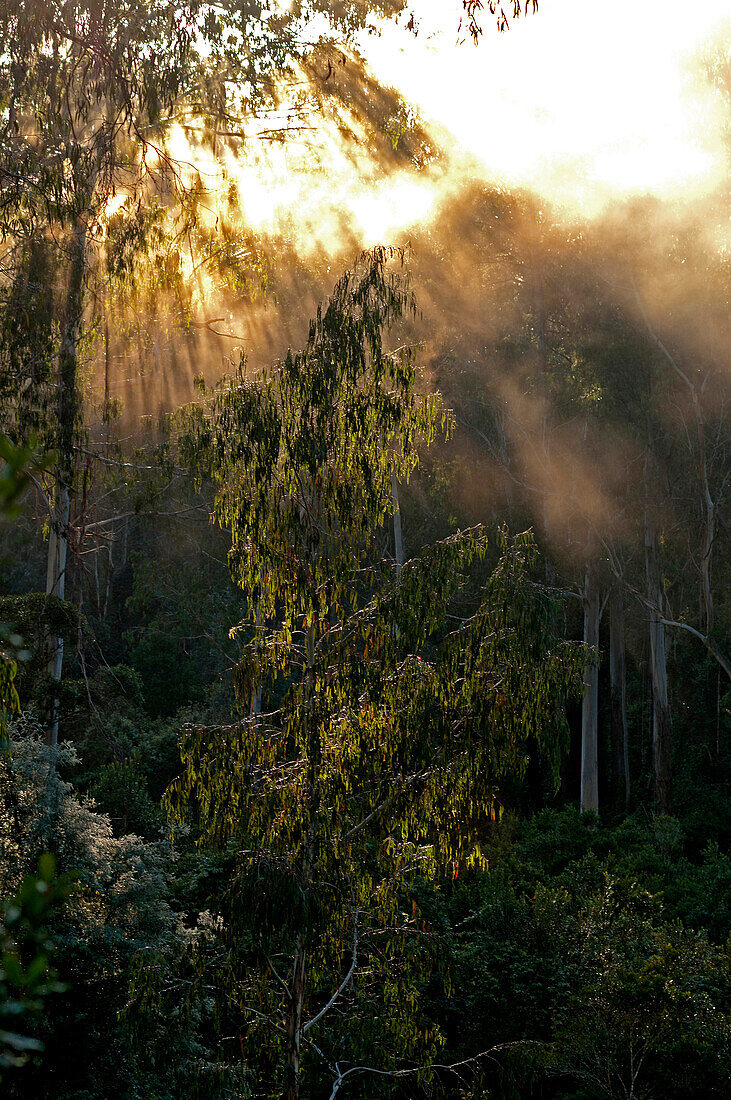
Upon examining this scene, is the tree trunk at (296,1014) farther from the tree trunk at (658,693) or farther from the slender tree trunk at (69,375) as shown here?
the tree trunk at (658,693)

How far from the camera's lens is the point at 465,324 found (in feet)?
55.8

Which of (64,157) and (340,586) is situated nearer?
(340,586)

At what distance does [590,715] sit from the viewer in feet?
51.8

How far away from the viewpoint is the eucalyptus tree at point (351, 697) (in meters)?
4.69

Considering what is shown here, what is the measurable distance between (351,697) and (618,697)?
577 inches

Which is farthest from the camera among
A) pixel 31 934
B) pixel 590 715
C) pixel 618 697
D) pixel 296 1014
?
pixel 618 697

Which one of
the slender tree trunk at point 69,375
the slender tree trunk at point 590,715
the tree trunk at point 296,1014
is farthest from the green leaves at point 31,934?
the slender tree trunk at point 590,715

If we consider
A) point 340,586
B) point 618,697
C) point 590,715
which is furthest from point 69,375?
point 618,697

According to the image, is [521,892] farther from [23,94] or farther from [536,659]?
[23,94]

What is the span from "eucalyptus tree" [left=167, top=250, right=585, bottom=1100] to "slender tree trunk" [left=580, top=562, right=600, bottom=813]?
10707 millimetres

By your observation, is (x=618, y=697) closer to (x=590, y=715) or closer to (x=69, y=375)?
(x=590, y=715)

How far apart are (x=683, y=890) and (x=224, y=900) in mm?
8033

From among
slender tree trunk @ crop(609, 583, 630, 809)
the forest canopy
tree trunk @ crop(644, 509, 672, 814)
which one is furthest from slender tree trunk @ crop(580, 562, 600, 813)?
slender tree trunk @ crop(609, 583, 630, 809)

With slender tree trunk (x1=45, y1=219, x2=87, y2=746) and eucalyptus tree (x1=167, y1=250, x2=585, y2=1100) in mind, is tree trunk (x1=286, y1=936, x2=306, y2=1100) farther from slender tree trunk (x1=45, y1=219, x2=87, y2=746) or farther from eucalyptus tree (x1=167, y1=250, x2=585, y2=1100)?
slender tree trunk (x1=45, y1=219, x2=87, y2=746)
